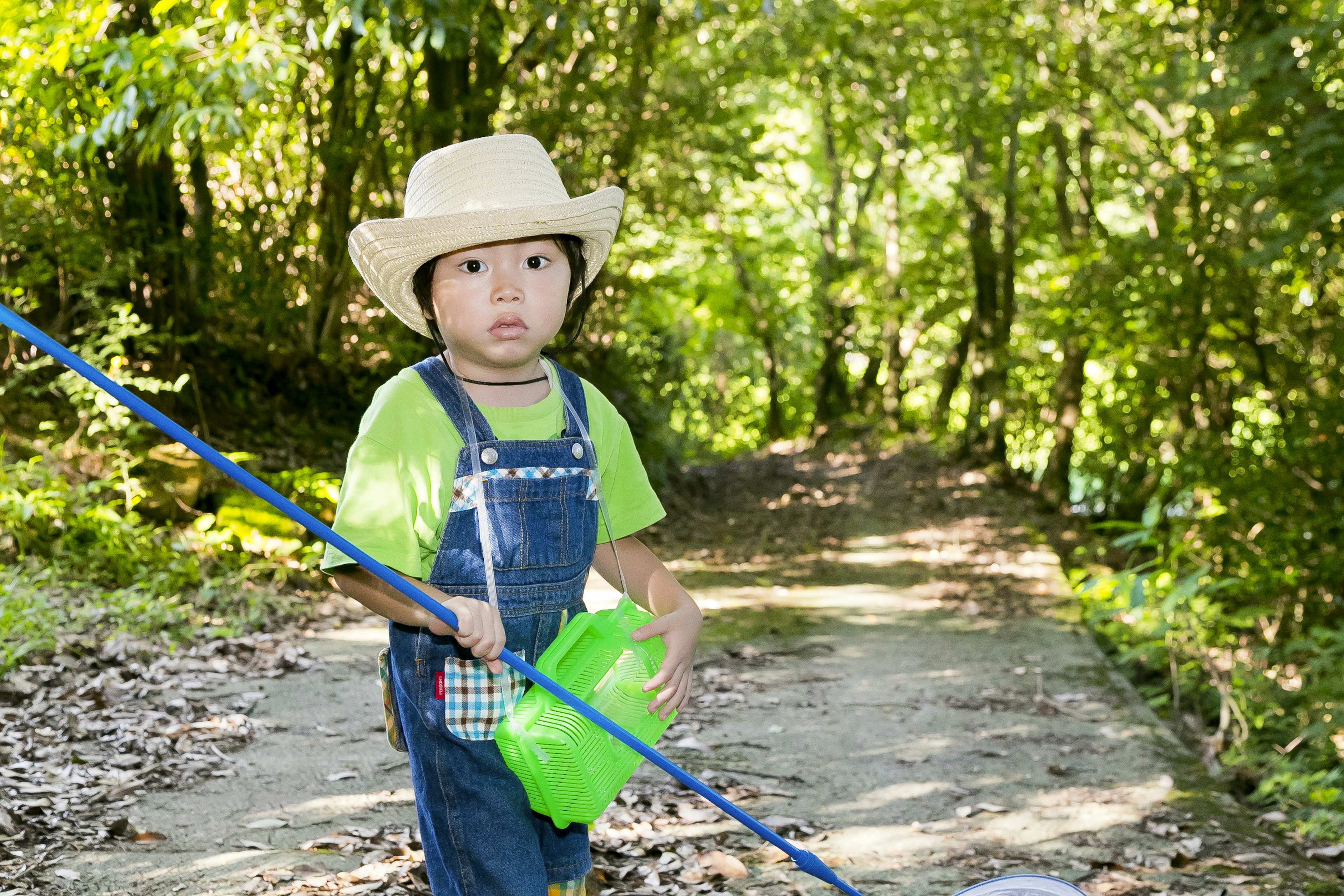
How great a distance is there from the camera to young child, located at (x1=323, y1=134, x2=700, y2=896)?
2006 millimetres

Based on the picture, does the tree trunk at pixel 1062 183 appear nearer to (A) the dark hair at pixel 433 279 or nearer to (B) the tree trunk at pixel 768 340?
(B) the tree trunk at pixel 768 340

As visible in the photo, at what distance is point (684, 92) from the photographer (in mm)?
9336

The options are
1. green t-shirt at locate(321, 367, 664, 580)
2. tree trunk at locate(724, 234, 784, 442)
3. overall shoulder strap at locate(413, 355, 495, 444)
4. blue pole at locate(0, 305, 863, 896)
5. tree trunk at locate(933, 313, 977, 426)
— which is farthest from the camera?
tree trunk at locate(724, 234, 784, 442)

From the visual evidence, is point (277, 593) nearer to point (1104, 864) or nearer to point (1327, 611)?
point (1104, 864)

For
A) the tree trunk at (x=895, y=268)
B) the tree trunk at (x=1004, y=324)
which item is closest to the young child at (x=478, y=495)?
the tree trunk at (x=1004, y=324)

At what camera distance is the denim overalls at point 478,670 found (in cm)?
203

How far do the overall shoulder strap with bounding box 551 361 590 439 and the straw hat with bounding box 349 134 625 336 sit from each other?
26 cm

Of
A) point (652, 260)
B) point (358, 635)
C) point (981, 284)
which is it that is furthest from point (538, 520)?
point (981, 284)

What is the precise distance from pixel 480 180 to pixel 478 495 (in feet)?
1.85

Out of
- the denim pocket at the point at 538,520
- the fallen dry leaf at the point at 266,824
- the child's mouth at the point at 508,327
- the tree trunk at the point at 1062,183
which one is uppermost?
the tree trunk at the point at 1062,183

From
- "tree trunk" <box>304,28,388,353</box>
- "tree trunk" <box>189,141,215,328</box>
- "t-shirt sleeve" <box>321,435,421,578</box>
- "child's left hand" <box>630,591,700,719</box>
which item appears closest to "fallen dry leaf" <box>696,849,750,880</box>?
"child's left hand" <box>630,591,700,719</box>

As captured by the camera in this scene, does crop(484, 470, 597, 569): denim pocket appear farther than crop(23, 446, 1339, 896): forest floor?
No

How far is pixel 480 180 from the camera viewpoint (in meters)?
2.12

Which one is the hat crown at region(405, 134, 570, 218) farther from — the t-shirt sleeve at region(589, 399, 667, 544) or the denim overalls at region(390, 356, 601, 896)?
the t-shirt sleeve at region(589, 399, 667, 544)
